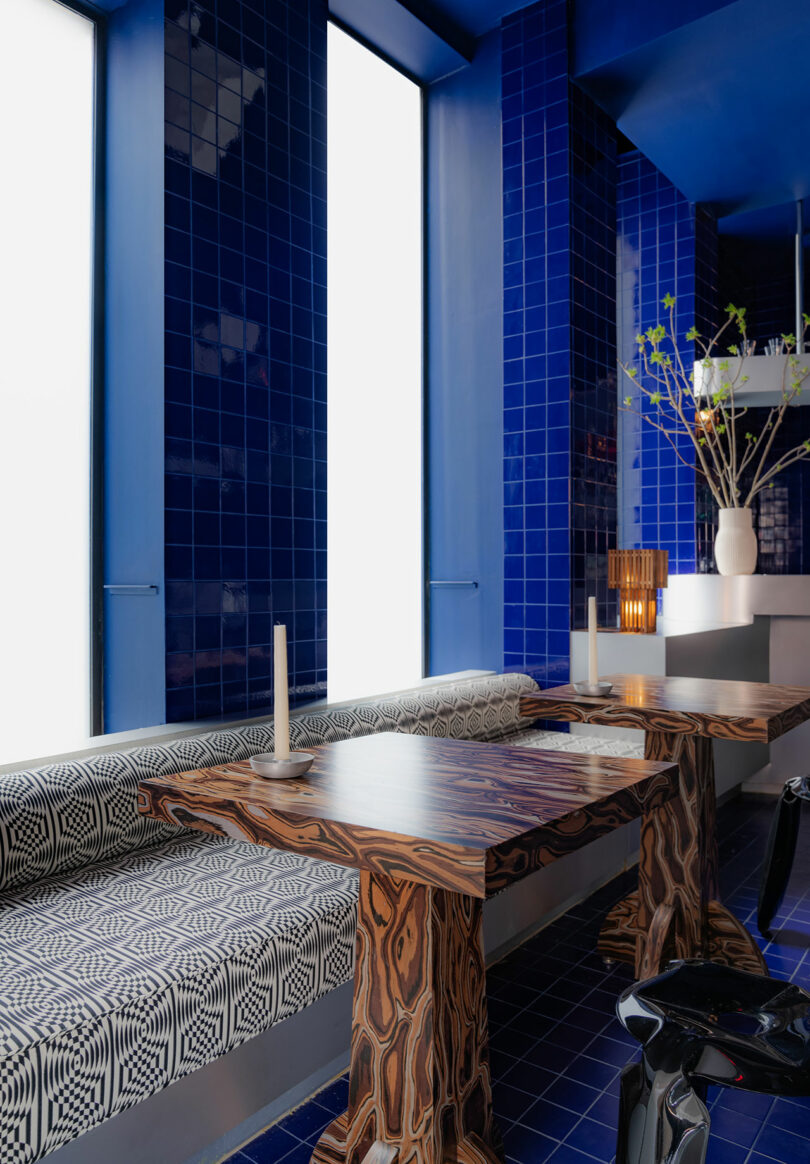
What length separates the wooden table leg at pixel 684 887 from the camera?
2.23 metres

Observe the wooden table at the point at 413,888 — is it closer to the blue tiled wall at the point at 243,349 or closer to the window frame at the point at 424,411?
the blue tiled wall at the point at 243,349

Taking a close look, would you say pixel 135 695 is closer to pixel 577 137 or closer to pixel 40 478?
pixel 40 478

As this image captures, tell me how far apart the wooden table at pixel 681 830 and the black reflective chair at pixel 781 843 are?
0.43 ft

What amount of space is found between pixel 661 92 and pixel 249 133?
1.93 metres

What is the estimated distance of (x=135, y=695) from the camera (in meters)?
2.62

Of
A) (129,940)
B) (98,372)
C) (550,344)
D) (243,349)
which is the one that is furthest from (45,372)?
(550,344)

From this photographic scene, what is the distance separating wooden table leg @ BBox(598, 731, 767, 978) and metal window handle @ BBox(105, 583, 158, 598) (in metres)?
1.54

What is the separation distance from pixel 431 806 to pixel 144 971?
0.56 m

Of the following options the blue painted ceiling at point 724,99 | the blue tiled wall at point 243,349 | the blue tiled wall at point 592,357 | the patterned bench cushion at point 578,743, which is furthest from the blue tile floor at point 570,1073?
the blue painted ceiling at point 724,99

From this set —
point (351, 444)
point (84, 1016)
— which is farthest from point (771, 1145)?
point (351, 444)

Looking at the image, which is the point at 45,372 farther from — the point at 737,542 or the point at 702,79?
the point at 737,542

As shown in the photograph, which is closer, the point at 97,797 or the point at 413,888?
the point at 413,888

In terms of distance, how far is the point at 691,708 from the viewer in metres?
2.16

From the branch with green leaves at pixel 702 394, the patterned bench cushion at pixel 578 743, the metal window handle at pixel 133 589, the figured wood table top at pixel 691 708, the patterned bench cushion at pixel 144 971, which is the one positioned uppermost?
the branch with green leaves at pixel 702 394
